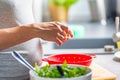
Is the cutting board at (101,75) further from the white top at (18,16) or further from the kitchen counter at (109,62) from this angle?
the white top at (18,16)

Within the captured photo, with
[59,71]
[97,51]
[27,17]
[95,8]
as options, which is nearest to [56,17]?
[95,8]

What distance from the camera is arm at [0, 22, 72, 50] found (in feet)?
2.77

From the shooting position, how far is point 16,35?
85 centimetres

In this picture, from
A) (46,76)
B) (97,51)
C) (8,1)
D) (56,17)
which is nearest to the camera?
(46,76)

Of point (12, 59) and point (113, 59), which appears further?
point (113, 59)

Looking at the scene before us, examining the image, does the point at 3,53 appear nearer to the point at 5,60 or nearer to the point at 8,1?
the point at 5,60

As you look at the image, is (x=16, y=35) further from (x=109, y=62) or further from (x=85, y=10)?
(x=85, y=10)

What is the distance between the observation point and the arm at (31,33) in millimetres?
845

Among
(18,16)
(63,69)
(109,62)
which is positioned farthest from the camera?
(109,62)

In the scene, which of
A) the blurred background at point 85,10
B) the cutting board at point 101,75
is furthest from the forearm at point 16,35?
the blurred background at point 85,10

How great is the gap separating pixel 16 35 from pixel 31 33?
0.04 m

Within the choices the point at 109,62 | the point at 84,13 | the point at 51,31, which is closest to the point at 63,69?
the point at 51,31

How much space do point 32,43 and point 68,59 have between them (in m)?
0.19

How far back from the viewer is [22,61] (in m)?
0.88
